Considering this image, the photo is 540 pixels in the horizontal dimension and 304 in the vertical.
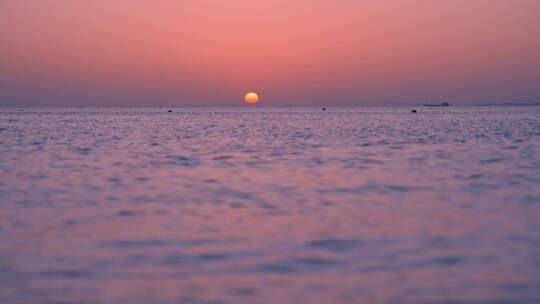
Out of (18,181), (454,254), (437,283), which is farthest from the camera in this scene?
(18,181)

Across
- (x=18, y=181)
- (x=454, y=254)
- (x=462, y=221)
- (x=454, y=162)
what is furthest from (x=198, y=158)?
(x=454, y=254)

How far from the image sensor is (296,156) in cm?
2798

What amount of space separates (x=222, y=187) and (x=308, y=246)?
25.4 feet

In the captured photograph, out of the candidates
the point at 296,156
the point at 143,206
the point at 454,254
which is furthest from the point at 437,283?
the point at 296,156

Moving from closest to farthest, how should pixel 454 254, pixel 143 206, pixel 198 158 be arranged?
1. pixel 454 254
2. pixel 143 206
3. pixel 198 158

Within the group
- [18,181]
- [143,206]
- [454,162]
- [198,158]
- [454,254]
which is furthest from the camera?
[198,158]

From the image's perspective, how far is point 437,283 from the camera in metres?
8.27

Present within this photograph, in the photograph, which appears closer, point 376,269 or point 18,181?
point 376,269

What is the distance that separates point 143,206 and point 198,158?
1275cm

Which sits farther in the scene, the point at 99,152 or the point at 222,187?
the point at 99,152

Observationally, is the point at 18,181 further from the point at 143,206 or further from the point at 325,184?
the point at 325,184

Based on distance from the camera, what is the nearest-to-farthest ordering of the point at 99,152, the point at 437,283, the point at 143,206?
1. the point at 437,283
2. the point at 143,206
3. the point at 99,152

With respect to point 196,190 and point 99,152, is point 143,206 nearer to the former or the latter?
point 196,190

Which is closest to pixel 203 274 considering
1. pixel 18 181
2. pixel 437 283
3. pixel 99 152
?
pixel 437 283
